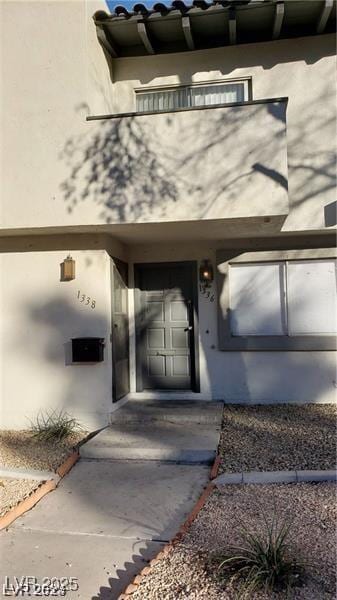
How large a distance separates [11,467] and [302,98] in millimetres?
6617

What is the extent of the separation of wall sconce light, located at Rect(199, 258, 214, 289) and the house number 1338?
1996mm

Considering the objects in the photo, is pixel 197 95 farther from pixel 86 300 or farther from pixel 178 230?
pixel 86 300

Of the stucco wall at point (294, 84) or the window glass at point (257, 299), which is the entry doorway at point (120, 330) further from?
the stucco wall at point (294, 84)

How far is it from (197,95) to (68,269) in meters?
3.64

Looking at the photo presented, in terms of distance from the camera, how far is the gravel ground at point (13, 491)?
4.21m

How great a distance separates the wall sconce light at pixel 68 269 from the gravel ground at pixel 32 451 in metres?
2.24

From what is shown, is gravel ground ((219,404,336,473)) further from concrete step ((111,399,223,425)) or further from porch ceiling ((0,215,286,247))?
porch ceiling ((0,215,286,247))

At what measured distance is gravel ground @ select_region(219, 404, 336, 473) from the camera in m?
4.85

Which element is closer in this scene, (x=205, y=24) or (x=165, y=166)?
(x=165, y=166)

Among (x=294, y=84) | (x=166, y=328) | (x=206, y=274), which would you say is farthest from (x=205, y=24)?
(x=166, y=328)

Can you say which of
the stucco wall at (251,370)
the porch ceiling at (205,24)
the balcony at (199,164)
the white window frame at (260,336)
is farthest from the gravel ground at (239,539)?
the porch ceiling at (205,24)

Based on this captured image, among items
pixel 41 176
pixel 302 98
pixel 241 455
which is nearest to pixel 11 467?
pixel 241 455

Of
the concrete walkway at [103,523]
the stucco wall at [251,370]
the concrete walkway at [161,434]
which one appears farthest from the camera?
the stucco wall at [251,370]

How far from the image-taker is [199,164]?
5762 mm
